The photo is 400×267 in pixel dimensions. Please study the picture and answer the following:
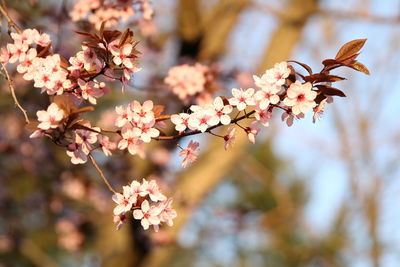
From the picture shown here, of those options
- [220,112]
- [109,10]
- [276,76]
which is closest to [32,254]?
[109,10]

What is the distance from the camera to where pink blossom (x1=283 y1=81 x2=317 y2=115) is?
42.5 inches

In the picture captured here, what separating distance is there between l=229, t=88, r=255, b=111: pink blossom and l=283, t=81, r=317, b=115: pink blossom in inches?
3.2

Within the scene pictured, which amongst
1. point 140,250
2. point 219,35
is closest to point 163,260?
point 140,250

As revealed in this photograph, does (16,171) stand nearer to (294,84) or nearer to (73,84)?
(73,84)

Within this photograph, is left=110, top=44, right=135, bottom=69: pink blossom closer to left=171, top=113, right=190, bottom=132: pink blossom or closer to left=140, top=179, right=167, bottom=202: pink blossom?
left=171, top=113, right=190, bottom=132: pink blossom

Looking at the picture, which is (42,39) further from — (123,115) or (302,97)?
(302,97)

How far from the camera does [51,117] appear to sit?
1.07 m

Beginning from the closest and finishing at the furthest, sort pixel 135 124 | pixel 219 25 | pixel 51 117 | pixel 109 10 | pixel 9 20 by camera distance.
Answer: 1. pixel 51 117
2. pixel 135 124
3. pixel 9 20
4. pixel 109 10
5. pixel 219 25

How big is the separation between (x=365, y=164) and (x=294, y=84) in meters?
5.71

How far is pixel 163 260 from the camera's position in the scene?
3.54 m

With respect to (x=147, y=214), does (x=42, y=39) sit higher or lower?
higher

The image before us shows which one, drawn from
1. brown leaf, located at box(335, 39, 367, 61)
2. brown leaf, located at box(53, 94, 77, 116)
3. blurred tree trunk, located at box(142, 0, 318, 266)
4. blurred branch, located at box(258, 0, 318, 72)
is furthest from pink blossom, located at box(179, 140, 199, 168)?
blurred branch, located at box(258, 0, 318, 72)

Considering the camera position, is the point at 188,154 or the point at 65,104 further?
the point at 188,154

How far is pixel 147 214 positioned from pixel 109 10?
0.84 m
